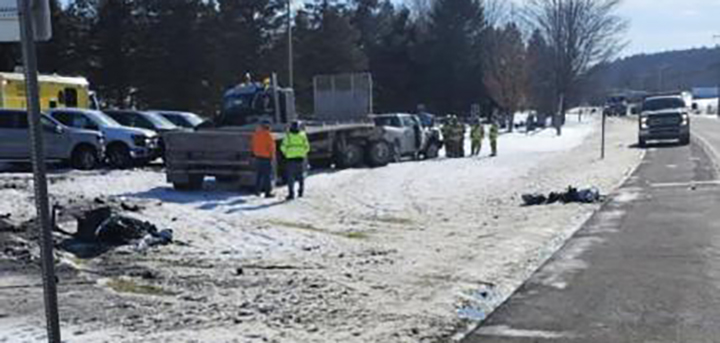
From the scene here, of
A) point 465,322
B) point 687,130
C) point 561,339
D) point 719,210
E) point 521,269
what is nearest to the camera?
point 561,339

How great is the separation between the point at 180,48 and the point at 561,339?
195 feet

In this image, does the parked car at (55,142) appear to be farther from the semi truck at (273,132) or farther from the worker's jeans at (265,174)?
the worker's jeans at (265,174)

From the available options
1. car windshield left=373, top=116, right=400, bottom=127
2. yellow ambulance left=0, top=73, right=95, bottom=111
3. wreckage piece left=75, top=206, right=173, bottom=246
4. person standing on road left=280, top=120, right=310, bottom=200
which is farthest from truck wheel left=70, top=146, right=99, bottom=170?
wreckage piece left=75, top=206, right=173, bottom=246

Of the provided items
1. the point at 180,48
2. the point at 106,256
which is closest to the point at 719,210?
the point at 106,256

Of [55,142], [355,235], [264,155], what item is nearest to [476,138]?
[55,142]

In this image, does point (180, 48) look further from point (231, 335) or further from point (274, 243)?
point (231, 335)

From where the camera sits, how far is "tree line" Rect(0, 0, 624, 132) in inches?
2601

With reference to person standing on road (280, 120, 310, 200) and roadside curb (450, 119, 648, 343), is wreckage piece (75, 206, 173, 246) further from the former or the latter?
person standing on road (280, 120, 310, 200)

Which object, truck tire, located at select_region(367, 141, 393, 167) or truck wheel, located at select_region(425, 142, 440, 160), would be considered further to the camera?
truck wheel, located at select_region(425, 142, 440, 160)

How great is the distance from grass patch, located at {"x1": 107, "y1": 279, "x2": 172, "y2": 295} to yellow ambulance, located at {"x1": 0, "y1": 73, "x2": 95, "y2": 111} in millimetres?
Answer: 22343

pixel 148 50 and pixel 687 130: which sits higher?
pixel 148 50

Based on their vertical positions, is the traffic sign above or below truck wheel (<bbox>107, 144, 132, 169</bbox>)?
above

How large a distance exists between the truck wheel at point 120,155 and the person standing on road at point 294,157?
8.45m

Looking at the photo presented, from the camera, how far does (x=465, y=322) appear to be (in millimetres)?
9461
